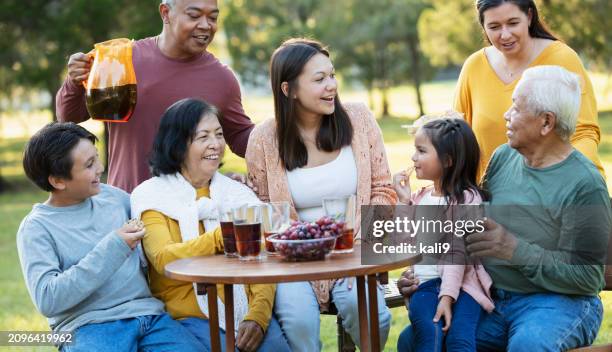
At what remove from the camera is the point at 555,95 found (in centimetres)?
365

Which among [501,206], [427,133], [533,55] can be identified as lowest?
[501,206]

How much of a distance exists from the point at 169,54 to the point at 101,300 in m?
1.44

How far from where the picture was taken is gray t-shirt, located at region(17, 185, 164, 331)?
370 cm

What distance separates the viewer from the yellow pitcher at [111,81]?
4.17 metres

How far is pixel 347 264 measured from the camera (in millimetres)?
3381

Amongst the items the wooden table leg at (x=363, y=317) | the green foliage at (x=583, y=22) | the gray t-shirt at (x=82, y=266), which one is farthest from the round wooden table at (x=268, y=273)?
the green foliage at (x=583, y=22)

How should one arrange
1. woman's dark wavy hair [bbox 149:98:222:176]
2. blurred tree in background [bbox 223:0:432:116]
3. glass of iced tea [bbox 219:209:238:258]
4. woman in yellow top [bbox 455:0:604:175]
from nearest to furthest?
1. glass of iced tea [bbox 219:209:238:258]
2. woman's dark wavy hair [bbox 149:98:222:176]
3. woman in yellow top [bbox 455:0:604:175]
4. blurred tree in background [bbox 223:0:432:116]

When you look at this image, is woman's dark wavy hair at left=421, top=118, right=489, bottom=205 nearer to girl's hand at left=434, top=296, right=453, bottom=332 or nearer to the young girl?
the young girl

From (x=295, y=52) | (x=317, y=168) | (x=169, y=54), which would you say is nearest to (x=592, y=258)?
(x=317, y=168)

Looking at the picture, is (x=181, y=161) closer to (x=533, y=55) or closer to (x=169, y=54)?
(x=169, y=54)

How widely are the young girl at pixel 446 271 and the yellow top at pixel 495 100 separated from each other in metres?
0.52

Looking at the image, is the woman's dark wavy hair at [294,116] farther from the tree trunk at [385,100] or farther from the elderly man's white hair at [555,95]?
the tree trunk at [385,100]

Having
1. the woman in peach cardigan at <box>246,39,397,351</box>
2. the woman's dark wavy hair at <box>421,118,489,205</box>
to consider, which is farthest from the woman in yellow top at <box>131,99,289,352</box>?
the woman's dark wavy hair at <box>421,118,489,205</box>

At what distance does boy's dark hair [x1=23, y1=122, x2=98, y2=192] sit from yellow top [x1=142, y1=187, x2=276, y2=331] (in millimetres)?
382
